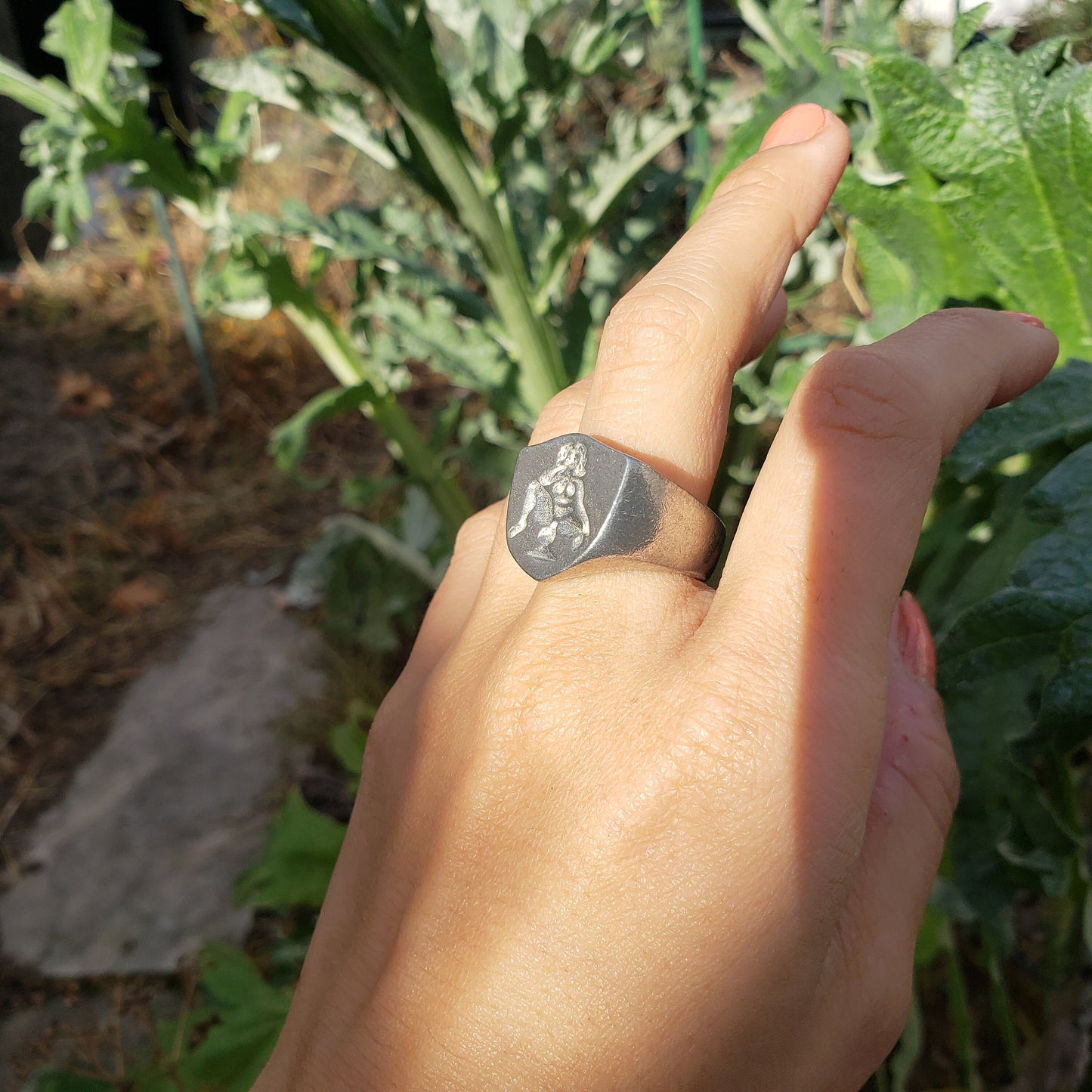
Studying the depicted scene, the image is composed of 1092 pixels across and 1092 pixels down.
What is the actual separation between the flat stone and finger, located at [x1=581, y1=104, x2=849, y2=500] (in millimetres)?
1658

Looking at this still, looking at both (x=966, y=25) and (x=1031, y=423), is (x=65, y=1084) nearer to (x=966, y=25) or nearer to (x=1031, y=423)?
(x=1031, y=423)

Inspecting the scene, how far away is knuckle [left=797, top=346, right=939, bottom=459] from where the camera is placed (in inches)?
25.8

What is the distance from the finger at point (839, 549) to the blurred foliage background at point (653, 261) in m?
0.17

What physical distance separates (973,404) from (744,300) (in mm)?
197

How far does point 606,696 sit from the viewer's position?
655 millimetres

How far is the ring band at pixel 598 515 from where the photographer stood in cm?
66

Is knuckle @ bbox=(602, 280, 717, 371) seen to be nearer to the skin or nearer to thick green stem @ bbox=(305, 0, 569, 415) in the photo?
the skin

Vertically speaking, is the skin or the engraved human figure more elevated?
the engraved human figure

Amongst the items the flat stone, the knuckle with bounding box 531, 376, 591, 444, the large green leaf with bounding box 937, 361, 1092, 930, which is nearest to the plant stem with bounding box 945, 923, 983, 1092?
the large green leaf with bounding box 937, 361, 1092, 930

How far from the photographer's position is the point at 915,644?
0.77m

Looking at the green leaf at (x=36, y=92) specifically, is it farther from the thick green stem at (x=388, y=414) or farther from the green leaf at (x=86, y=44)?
the thick green stem at (x=388, y=414)

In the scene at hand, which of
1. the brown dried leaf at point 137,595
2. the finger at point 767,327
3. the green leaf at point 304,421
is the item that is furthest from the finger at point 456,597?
the brown dried leaf at point 137,595

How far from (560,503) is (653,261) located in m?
1.44

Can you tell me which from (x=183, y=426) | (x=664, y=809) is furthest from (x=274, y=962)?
(x=183, y=426)
